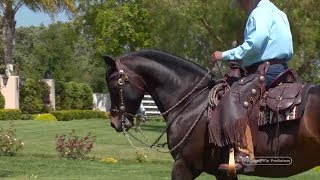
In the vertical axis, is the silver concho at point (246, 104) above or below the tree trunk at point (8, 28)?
below

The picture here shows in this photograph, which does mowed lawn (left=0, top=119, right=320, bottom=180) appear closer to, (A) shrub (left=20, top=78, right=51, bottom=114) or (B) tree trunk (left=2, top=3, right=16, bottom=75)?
(A) shrub (left=20, top=78, right=51, bottom=114)

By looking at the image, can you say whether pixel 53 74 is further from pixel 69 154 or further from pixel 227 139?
pixel 227 139

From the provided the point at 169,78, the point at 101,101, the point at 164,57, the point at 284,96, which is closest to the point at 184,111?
the point at 169,78

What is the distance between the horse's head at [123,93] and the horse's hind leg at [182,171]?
0.71 m

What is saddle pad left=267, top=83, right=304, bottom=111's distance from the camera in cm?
645

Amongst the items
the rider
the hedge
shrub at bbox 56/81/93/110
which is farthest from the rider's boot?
shrub at bbox 56/81/93/110

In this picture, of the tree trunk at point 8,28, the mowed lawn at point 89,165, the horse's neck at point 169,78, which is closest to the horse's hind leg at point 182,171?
the horse's neck at point 169,78

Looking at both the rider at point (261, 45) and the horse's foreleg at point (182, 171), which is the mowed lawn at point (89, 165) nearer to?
the horse's foreleg at point (182, 171)

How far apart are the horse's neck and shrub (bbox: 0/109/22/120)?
3301 centimetres

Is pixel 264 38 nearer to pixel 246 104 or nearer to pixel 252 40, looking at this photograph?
pixel 252 40

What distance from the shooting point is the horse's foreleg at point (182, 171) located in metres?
6.70

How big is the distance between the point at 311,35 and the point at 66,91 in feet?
84.6

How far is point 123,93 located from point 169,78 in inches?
19.0

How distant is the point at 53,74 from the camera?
66188 millimetres
